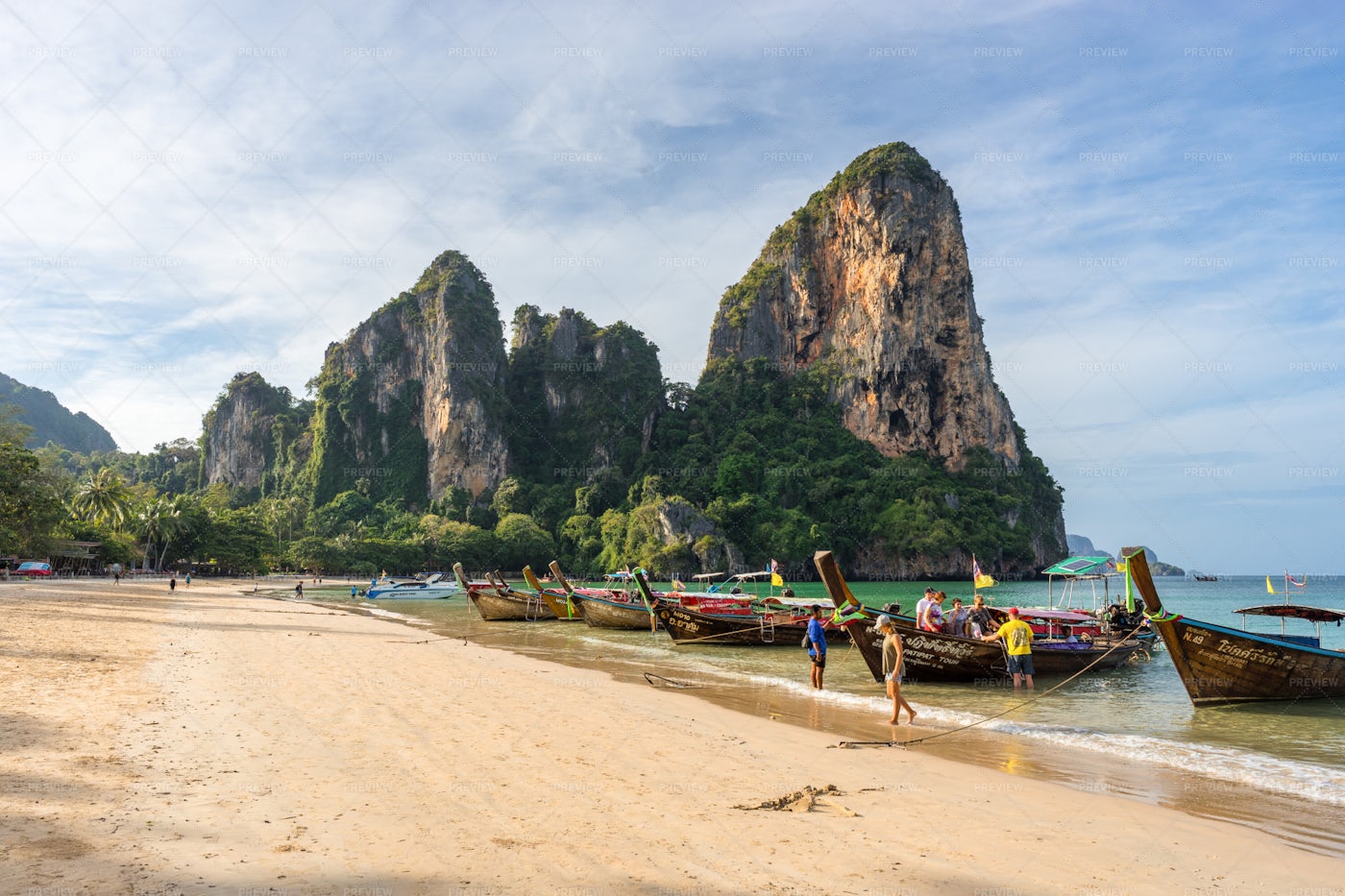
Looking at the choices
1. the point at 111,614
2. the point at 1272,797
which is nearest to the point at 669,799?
the point at 1272,797

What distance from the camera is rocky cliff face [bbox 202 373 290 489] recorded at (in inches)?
4889

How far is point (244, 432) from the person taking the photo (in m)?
125

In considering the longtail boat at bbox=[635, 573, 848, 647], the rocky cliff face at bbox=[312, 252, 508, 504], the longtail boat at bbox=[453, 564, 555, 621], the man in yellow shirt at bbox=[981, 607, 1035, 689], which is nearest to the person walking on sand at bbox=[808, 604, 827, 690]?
the man in yellow shirt at bbox=[981, 607, 1035, 689]

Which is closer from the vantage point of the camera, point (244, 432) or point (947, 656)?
point (947, 656)

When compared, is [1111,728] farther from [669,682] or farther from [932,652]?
[669,682]

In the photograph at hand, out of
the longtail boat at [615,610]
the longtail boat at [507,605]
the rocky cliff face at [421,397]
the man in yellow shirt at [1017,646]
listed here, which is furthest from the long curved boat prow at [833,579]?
the rocky cliff face at [421,397]

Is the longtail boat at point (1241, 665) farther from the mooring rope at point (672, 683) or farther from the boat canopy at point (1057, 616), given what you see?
the mooring rope at point (672, 683)

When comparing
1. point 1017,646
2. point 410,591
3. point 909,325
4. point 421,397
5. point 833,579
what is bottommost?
point 410,591

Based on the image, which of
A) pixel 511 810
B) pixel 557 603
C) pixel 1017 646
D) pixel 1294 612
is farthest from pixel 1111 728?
pixel 557 603

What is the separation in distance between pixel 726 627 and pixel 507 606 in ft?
51.0

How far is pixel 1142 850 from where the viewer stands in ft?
18.7

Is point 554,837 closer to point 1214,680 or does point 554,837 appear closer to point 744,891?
point 744,891

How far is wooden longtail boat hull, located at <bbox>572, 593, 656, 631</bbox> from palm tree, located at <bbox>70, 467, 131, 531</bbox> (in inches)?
2072

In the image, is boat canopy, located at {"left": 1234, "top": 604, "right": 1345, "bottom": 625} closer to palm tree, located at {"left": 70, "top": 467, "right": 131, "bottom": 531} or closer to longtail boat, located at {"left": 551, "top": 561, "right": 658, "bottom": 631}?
longtail boat, located at {"left": 551, "top": 561, "right": 658, "bottom": 631}
